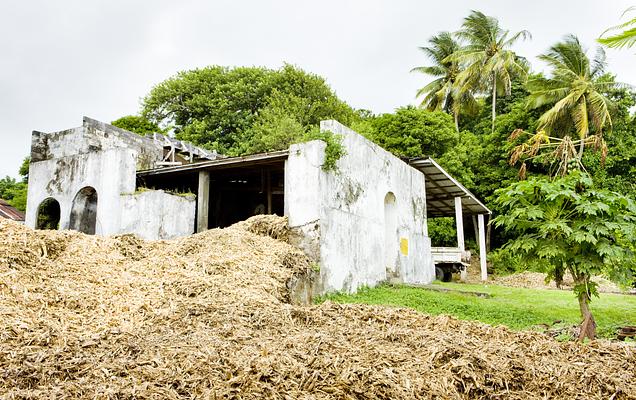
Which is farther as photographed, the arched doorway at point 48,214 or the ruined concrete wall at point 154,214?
the arched doorway at point 48,214

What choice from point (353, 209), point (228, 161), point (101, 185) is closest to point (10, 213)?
point (101, 185)

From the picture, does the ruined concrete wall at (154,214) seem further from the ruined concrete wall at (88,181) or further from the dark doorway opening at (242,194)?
the dark doorway opening at (242,194)

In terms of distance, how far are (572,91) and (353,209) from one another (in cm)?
1590

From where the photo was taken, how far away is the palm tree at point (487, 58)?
2634 cm

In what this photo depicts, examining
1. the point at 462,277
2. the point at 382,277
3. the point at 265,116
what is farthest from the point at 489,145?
the point at 382,277

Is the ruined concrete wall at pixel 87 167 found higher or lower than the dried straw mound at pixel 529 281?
higher

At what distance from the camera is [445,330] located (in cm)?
488

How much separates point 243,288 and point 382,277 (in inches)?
234

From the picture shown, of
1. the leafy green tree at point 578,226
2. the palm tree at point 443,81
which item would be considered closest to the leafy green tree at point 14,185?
the palm tree at point 443,81

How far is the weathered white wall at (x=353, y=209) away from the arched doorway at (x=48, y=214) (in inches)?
252

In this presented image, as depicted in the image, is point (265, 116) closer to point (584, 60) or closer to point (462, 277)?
point (462, 277)

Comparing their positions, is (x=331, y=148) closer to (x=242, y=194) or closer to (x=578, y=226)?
(x=578, y=226)

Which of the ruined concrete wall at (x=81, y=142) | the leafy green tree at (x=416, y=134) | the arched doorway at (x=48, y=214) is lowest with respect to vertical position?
the arched doorway at (x=48, y=214)

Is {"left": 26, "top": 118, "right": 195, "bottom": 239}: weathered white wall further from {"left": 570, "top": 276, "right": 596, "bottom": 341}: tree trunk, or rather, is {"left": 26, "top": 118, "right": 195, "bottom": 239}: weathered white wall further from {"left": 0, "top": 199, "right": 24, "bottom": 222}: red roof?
{"left": 570, "top": 276, "right": 596, "bottom": 341}: tree trunk
